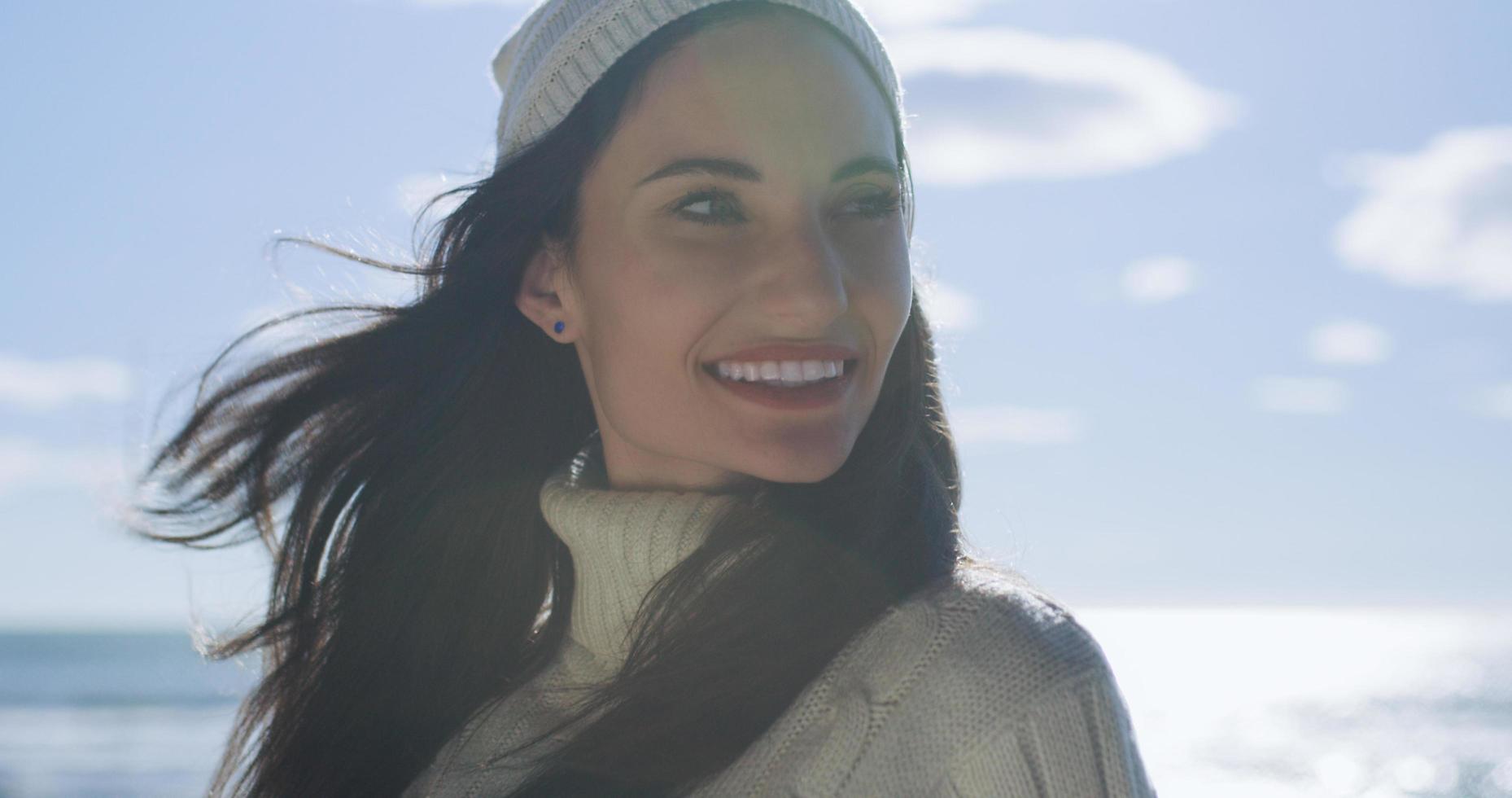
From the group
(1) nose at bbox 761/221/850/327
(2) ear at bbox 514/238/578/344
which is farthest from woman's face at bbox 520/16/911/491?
(2) ear at bbox 514/238/578/344

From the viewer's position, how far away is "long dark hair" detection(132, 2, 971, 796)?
1.98m

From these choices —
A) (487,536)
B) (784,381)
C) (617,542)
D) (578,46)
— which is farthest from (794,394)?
(487,536)

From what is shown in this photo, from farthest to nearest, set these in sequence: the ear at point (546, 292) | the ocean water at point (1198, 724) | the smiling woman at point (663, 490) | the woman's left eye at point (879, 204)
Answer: the ocean water at point (1198, 724)
the ear at point (546, 292)
the woman's left eye at point (879, 204)
the smiling woman at point (663, 490)

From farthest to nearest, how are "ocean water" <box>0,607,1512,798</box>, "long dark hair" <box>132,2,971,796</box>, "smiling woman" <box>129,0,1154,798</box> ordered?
"ocean water" <box>0,607,1512,798</box> < "long dark hair" <box>132,2,971,796</box> < "smiling woman" <box>129,0,1154,798</box>

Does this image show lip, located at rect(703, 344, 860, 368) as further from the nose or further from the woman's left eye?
the woman's left eye

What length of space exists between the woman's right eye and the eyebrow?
4cm

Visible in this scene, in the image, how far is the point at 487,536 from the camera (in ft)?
9.10

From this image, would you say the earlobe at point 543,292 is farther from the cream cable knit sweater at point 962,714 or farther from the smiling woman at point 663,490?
the cream cable knit sweater at point 962,714

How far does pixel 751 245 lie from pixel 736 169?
119mm

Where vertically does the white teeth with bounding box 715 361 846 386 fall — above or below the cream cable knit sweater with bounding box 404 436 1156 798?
above

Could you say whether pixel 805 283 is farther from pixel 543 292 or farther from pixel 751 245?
pixel 543 292

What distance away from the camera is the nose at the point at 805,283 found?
2.01 m

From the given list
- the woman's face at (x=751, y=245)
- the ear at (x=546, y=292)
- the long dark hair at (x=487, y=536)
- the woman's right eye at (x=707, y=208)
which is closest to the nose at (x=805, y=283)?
the woman's face at (x=751, y=245)

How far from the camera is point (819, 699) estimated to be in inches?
73.6
